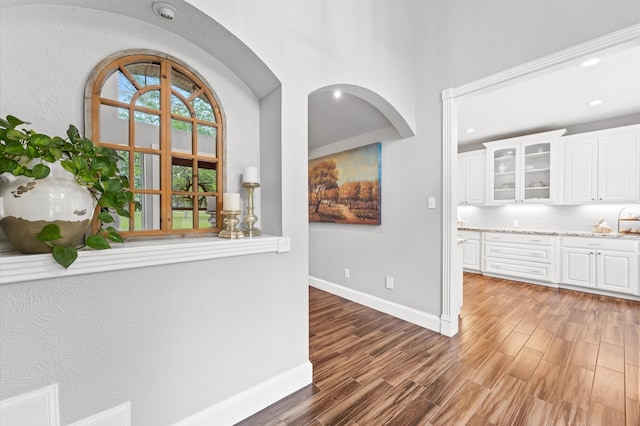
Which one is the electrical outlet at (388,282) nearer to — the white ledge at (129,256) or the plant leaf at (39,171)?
the white ledge at (129,256)

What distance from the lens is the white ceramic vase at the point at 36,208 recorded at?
0.94 m

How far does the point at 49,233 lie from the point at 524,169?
18.4 feet

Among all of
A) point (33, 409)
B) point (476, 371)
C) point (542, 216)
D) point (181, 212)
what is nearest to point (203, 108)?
point (181, 212)

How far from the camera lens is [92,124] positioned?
124 centimetres

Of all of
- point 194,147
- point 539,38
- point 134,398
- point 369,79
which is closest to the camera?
point 134,398

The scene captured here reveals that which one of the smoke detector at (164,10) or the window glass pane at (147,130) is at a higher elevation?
the smoke detector at (164,10)

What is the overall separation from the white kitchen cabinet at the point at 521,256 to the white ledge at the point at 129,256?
167 inches

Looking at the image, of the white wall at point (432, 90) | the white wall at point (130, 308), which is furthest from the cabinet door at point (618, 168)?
the white wall at point (130, 308)

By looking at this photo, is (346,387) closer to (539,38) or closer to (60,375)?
(60,375)

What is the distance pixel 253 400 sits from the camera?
4.97 feet

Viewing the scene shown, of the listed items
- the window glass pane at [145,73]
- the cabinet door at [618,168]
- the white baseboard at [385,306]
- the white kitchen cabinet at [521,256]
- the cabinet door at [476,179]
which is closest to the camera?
the window glass pane at [145,73]

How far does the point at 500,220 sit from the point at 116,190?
5.70 meters

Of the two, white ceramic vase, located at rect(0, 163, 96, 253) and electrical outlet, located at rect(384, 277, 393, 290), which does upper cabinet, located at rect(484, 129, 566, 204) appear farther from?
white ceramic vase, located at rect(0, 163, 96, 253)

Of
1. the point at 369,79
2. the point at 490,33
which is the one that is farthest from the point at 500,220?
the point at 369,79
